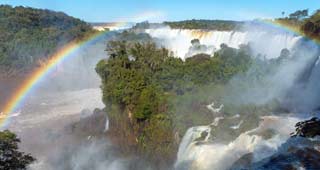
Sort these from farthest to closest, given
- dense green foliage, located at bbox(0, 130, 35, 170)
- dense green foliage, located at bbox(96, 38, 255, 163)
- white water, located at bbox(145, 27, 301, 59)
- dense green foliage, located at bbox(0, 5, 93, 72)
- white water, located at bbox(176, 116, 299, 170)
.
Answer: dense green foliage, located at bbox(0, 5, 93, 72)
white water, located at bbox(145, 27, 301, 59)
dense green foliage, located at bbox(96, 38, 255, 163)
white water, located at bbox(176, 116, 299, 170)
dense green foliage, located at bbox(0, 130, 35, 170)

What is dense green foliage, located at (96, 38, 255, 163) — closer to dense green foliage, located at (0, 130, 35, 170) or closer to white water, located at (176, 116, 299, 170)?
white water, located at (176, 116, 299, 170)

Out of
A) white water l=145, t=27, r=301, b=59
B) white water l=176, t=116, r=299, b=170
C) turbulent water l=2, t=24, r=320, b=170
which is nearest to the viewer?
white water l=176, t=116, r=299, b=170

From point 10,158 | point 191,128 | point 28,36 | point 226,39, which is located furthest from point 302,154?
point 28,36

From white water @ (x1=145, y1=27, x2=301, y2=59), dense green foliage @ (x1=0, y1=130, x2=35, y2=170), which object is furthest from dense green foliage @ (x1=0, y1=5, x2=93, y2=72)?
dense green foliage @ (x1=0, y1=130, x2=35, y2=170)

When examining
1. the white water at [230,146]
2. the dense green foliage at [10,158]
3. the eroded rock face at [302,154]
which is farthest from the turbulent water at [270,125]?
the dense green foliage at [10,158]

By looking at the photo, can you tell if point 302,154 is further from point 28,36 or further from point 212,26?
point 28,36

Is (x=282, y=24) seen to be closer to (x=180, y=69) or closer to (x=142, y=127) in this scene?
(x=180, y=69)
